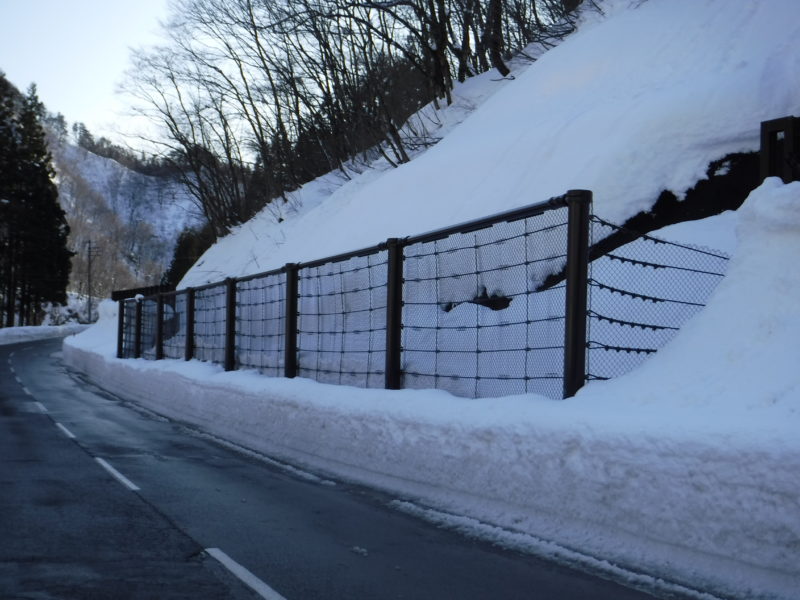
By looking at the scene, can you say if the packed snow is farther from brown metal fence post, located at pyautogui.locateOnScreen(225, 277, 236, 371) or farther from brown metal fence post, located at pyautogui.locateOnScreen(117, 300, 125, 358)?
brown metal fence post, located at pyautogui.locateOnScreen(117, 300, 125, 358)

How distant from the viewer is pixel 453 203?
13.4 meters

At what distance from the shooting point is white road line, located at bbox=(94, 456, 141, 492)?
7.50 m

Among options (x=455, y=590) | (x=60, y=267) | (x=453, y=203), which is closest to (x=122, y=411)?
(x=453, y=203)

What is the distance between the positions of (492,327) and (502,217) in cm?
109

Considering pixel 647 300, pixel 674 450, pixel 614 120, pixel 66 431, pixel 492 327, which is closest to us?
pixel 674 450

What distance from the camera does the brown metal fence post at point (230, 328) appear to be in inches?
509

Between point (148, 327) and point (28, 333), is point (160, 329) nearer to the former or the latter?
point (148, 327)

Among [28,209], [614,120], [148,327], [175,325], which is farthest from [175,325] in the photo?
[28,209]

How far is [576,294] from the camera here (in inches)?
232

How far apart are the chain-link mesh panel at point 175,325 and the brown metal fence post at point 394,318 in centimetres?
918

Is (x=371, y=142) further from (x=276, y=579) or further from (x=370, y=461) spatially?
(x=276, y=579)

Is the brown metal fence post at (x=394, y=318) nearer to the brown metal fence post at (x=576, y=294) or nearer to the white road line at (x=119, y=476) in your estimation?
the white road line at (x=119, y=476)

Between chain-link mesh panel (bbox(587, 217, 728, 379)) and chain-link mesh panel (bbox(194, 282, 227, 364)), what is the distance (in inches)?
287

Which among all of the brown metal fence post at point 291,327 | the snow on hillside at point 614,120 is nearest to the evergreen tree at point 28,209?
the snow on hillside at point 614,120
